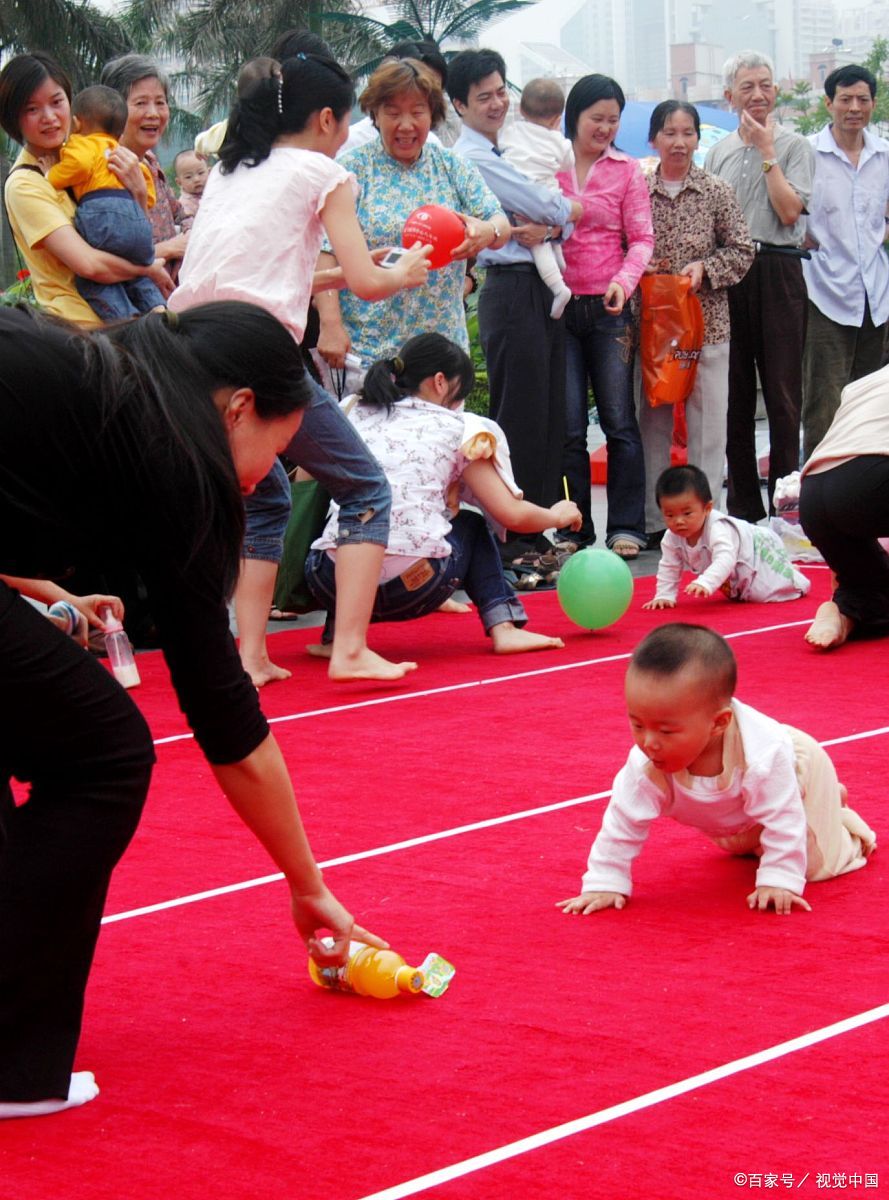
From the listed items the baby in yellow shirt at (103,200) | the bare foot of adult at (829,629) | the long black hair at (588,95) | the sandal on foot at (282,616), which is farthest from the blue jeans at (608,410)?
the baby in yellow shirt at (103,200)

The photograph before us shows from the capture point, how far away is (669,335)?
8.19m

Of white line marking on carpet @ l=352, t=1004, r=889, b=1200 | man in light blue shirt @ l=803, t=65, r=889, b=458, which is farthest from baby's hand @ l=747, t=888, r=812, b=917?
man in light blue shirt @ l=803, t=65, r=889, b=458

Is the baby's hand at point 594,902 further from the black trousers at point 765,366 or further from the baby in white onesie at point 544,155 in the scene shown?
the black trousers at point 765,366

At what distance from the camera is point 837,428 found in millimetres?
6039

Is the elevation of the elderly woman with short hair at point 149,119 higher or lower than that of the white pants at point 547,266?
higher

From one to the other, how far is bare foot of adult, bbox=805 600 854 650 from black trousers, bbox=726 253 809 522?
2.75 metres

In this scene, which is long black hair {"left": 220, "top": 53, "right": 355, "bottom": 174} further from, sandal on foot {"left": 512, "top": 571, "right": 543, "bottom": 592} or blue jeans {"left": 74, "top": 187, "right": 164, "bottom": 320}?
sandal on foot {"left": 512, "top": 571, "right": 543, "bottom": 592}

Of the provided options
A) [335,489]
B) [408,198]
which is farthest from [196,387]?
[408,198]

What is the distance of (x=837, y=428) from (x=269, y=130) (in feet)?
7.26

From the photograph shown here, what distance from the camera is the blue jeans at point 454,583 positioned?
237 inches

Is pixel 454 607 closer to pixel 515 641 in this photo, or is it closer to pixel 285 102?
pixel 515 641

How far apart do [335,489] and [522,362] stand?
2319 mm

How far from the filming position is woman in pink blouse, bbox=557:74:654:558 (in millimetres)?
8008

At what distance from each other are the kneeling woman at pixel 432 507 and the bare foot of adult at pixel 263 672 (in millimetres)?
383
